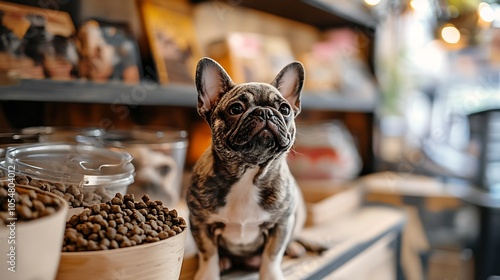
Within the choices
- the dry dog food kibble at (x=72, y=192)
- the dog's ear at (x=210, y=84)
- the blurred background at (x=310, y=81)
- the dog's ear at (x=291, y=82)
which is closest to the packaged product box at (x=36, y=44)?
the blurred background at (x=310, y=81)

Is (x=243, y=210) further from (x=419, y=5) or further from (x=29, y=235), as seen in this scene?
(x=419, y=5)

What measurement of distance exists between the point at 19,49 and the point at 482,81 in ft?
9.69

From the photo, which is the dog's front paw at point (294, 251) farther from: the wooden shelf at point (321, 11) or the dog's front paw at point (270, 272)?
the wooden shelf at point (321, 11)

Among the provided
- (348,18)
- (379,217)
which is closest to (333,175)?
(379,217)

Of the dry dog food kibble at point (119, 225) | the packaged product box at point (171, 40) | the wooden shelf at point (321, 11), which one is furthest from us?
the wooden shelf at point (321, 11)

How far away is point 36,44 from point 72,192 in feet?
1.34

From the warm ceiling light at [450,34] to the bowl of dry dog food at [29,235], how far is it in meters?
1.93

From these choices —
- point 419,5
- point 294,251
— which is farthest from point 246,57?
point 419,5

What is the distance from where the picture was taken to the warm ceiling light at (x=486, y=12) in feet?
5.99

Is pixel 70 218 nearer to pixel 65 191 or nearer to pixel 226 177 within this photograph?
pixel 65 191

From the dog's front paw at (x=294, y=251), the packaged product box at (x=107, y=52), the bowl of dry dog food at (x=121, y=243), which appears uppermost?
the packaged product box at (x=107, y=52)

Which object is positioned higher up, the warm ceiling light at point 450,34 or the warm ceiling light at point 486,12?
the warm ceiling light at point 486,12

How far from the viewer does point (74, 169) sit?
28.5 inches

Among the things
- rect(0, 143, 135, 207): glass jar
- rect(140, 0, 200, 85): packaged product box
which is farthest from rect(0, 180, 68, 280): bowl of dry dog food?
rect(140, 0, 200, 85): packaged product box
